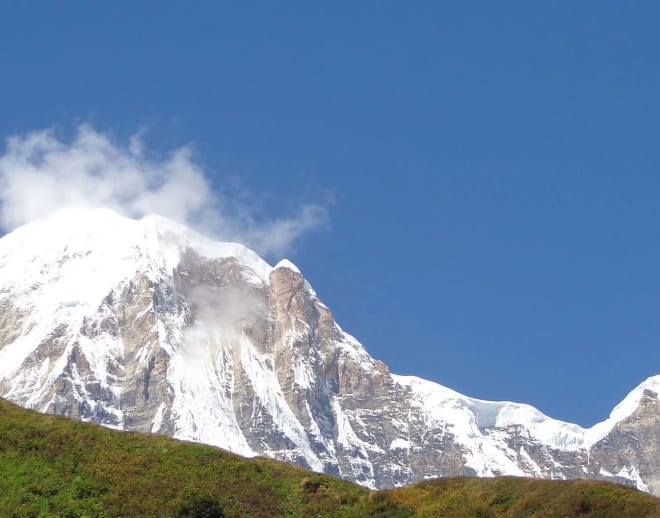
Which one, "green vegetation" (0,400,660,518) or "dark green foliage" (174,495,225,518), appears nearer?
"dark green foliage" (174,495,225,518)

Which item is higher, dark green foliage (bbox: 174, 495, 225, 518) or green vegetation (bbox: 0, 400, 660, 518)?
green vegetation (bbox: 0, 400, 660, 518)

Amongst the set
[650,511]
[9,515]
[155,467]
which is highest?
[155,467]

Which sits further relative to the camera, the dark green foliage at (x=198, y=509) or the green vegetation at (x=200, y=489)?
the green vegetation at (x=200, y=489)

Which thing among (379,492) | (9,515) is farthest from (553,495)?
(9,515)

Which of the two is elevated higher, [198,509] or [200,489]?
[200,489]

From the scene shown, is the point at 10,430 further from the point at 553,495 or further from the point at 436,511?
the point at 553,495

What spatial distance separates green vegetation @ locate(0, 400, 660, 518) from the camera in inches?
2574

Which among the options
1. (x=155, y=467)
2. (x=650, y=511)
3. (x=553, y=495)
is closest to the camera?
(x=650, y=511)

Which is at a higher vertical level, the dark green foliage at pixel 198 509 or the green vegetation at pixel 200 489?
the green vegetation at pixel 200 489

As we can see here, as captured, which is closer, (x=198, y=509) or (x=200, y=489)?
(x=198, y=509)

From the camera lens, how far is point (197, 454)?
7706cm

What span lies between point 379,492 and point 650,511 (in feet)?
55.8

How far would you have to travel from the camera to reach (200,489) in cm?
7038

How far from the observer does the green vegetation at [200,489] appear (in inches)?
2574
